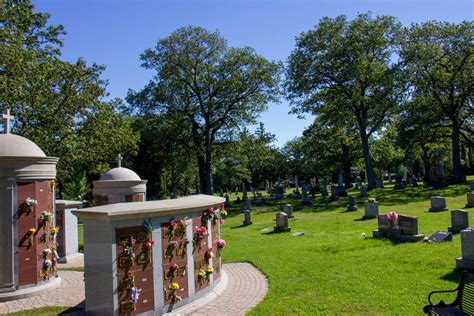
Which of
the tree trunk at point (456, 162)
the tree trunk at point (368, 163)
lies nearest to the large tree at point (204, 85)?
the tree trunk at point (368, 163)

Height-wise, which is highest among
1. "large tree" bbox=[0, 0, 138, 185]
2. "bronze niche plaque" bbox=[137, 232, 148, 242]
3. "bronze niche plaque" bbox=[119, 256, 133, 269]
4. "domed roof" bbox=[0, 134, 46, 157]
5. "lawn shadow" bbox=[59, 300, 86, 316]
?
"large tree" bbox=[0, 0, 138, 185]

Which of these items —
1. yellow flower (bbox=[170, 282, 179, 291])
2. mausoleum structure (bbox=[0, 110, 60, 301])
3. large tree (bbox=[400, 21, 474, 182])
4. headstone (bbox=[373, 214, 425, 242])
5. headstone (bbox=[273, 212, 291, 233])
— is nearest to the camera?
yellow flower (bbox=[170, 282, 179, 291])

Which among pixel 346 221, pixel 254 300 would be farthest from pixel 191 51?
pixel 254 300

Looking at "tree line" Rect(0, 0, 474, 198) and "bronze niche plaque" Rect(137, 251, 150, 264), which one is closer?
"bronze niche plaque" Rect(137, 251, 150, 264)

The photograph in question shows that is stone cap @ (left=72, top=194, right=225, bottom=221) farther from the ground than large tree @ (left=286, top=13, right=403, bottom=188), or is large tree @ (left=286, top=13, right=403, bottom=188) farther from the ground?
large tree @ (left=286, top=13, right=403, bottom=188)

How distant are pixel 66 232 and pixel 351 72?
25.9 metres

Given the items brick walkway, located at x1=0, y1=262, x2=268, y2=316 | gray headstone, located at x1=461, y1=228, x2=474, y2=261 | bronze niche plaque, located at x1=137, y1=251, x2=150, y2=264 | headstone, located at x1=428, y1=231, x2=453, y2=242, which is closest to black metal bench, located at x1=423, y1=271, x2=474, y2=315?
gray headstone, located at x1=461, y1=228, x2=474, y2=261

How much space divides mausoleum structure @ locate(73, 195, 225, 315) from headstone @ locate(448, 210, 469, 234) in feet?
30.3

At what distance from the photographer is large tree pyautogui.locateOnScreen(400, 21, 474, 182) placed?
32.3 metres

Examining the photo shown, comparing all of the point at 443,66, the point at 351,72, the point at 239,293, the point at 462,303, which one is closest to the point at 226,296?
the point at 239,293

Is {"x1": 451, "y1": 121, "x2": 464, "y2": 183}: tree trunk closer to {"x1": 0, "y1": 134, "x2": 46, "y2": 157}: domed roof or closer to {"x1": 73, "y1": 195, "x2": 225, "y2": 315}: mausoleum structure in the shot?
{"x1": 73, "y1": 195, "x2": 225, "y2": 315}: mausoleum structure

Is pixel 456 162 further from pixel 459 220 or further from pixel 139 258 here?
pixel 139 258

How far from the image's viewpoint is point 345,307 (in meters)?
7.44

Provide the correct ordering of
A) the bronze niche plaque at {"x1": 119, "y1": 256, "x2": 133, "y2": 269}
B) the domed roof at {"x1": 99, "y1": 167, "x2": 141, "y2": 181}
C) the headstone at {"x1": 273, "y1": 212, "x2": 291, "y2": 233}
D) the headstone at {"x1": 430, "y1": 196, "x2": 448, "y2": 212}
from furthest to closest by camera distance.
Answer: the headstone at {"x1": 430, "y1": 196, "x2": 448, "y2": 212} → the headstone at {"x1": 273, "y1": 212, "x2": 291, "y2": 233} → the domed roof at {"x1": 99, "y1": 167, "x2": 141, "y2": 181} → the bronze niche plaque at {"x1": 119, "y1": 256, "x2": 133, "y2": 269}
